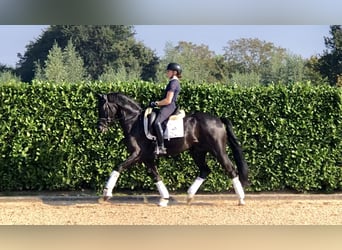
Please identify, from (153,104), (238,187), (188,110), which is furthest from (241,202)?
(153,104)

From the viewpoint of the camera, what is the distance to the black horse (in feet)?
28.0

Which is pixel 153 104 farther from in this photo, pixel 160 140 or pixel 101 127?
pixel 101 127

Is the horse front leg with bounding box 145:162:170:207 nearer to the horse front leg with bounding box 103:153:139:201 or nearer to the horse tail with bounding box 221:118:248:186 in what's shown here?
the horse front leg with bounding box 103:153:139:201

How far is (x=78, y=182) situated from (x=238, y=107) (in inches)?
146

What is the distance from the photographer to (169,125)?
27.6ft

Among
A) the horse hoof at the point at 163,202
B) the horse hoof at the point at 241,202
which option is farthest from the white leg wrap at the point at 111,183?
the horse hoof at the point at 241,202

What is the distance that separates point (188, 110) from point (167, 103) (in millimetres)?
1552

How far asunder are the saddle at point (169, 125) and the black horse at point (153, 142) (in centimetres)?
11

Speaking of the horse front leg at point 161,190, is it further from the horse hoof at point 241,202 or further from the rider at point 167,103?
the horse hoof at point 241,202

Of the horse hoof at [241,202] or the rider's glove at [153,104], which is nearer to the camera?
the rider's glove at [153,104]

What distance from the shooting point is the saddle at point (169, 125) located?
841 centimetres

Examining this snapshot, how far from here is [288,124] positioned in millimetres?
9805

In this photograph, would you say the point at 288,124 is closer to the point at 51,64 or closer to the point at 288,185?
the point at 288,185

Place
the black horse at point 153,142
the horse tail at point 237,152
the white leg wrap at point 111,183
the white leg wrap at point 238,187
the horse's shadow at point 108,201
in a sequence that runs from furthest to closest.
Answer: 1. the horse's shadow at point 108,201
2. the horse tail at point 237,152
3. the white leg wrap at point 238,187
4. the black horse at point 153,142
5. the white leg wrap at point 111,183
